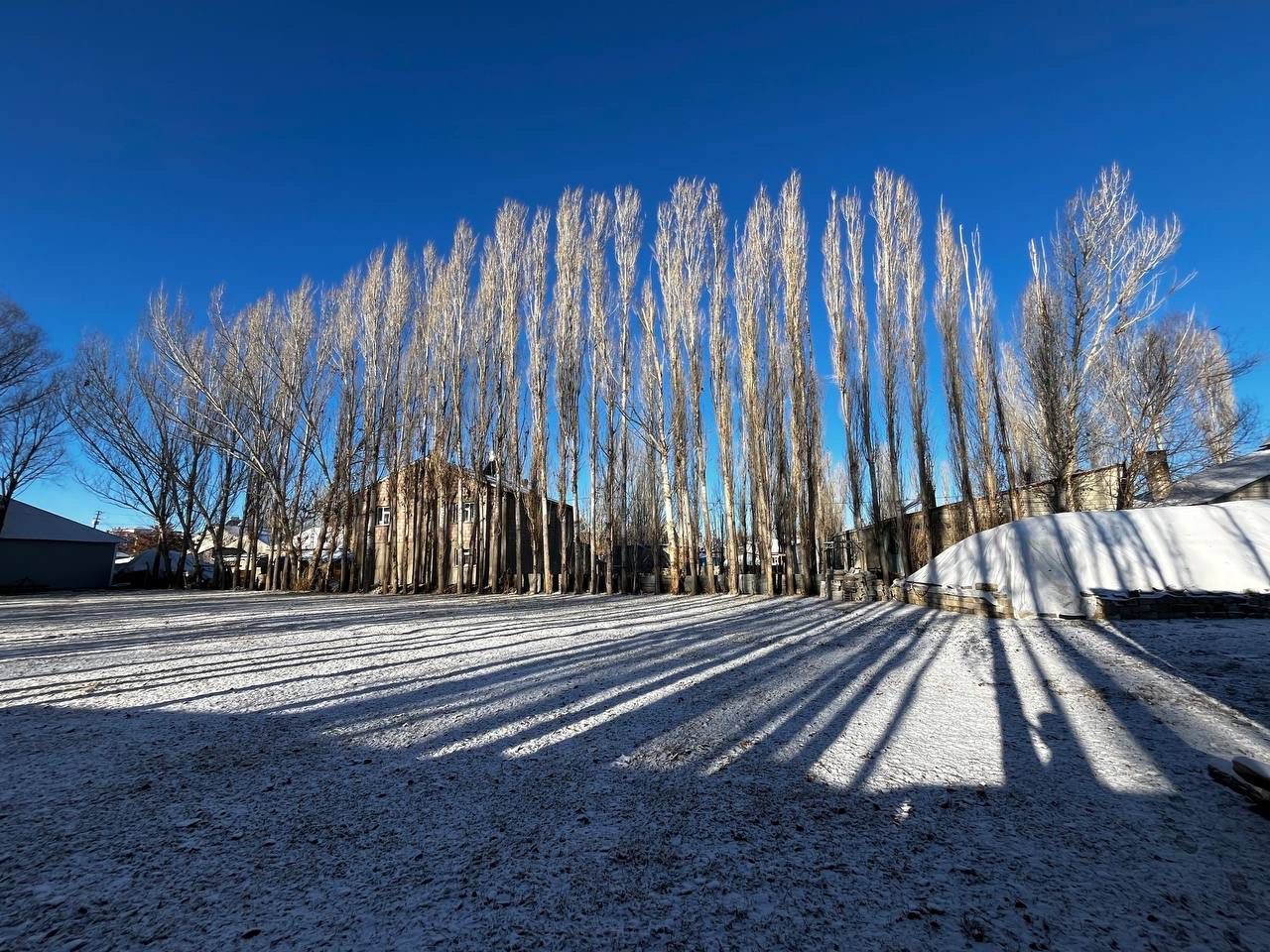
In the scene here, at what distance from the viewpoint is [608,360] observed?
16031 mm

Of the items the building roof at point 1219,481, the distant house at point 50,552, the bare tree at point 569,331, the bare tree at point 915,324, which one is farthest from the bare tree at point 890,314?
the distant house at point 50,552

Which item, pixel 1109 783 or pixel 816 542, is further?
pixel 816 542

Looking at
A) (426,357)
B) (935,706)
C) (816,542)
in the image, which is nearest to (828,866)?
(935,706)

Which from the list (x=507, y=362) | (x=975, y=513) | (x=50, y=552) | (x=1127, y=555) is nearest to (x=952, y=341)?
(x=975, y=513)

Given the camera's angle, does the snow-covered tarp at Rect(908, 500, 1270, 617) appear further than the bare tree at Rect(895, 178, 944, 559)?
No

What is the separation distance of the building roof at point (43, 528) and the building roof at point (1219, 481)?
126ft

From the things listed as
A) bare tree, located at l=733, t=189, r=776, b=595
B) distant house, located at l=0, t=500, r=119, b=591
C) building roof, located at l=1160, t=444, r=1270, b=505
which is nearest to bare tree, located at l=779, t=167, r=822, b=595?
bare tree, located at l=733, t=189, r=776, b=595

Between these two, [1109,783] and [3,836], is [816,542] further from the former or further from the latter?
[3,836]

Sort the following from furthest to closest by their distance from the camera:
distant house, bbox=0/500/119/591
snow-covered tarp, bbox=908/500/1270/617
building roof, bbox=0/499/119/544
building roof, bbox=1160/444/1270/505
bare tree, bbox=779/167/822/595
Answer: building roof, bbox=0/499/119/544
distant house, bbox=0/500/119/591
bare tree, bbox=779/167/822/595
building roof, bbox=1160/444/1270/505
snow-covered tarp, bbox=908/500/1270/617

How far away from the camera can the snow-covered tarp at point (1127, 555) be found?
625 centimetres

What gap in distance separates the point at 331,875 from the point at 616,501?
1423cm

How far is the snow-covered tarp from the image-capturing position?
625cm

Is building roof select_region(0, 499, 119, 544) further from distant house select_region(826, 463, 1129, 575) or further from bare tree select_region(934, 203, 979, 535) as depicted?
bare tree select_region(934, 203, 979, 535)

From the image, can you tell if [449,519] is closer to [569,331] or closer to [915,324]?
[569,331]
